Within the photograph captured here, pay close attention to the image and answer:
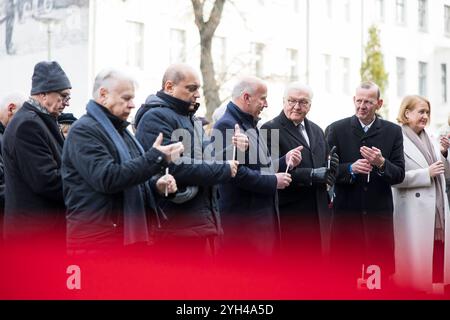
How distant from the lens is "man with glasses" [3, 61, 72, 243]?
7.06m

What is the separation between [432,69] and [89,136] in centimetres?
812

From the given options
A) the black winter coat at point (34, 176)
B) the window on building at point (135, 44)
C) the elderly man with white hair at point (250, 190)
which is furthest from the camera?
the window on building at point (135, 44)

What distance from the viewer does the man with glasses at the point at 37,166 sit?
706 centimetres

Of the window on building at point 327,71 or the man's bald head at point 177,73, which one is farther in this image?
the window on building at point 327,71

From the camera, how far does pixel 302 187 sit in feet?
29.6

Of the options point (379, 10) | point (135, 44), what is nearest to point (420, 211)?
point (379, 10)

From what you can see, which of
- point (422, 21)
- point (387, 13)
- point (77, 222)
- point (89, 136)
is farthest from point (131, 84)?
point (387, 13)

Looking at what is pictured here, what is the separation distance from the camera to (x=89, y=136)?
631 centimetres

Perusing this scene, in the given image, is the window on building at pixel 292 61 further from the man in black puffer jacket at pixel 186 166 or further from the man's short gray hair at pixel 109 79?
the man's short gray hair at pixel 109 79

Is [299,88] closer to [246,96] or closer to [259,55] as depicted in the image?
[246,96]

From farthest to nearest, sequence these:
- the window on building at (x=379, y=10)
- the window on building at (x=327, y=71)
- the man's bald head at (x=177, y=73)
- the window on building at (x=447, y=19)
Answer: the window on building at (x=327, y=71)
the window on building at (x=379, y=10)
the window on building at (x=447, y=19)
the man's bald head at (x=177, y=73)

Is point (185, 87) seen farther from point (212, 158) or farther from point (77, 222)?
point (77, 222)

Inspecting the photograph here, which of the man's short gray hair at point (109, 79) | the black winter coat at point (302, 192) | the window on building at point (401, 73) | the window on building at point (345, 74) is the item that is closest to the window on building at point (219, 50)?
the window on building at point (345, 74)

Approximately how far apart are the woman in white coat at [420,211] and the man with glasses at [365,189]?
0.48 meters
